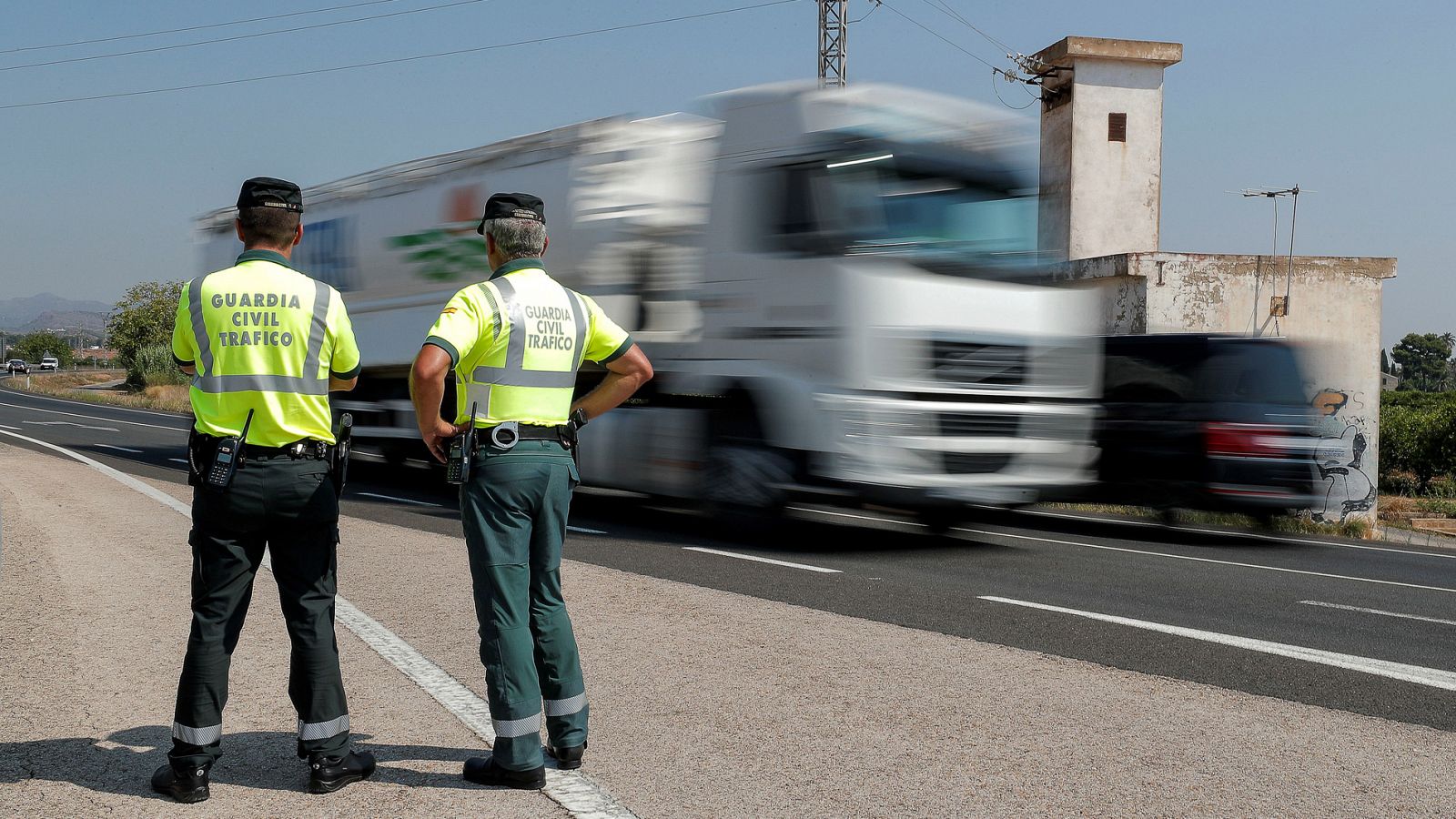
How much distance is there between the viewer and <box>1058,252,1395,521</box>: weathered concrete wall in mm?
18062

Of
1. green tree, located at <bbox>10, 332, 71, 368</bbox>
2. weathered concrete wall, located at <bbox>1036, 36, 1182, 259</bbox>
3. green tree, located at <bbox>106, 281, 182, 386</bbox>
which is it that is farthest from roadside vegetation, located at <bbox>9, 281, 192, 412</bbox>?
green tree, located at <bbox>10, 332, 71, 368</bbox>

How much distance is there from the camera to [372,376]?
15.1 m

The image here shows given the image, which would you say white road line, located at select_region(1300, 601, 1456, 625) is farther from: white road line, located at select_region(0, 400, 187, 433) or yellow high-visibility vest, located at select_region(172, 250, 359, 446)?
white road line, located at select_region(0, 400, 187, 433)

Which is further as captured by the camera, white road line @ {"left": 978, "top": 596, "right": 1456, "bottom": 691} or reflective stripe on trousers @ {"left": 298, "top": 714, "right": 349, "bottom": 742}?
white road line @ {"left": 978, "top": 596, "right": 1456, "bottom": 691}

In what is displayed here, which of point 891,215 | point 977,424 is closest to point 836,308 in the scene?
point 891,215

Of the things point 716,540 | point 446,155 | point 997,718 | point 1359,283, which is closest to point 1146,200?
point 1359,283

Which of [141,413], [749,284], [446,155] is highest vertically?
[446,155]

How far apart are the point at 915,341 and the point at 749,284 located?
4.70 feet

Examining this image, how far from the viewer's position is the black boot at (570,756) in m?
3.91

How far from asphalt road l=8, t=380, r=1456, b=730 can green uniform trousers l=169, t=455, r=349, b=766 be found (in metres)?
3.47

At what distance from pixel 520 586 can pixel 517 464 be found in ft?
1.20

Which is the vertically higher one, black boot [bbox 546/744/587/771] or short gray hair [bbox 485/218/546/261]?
short gray hair [bbox 485/218/546/261]

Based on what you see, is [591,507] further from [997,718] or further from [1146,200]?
[1146,200]

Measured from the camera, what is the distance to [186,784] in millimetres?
3578
